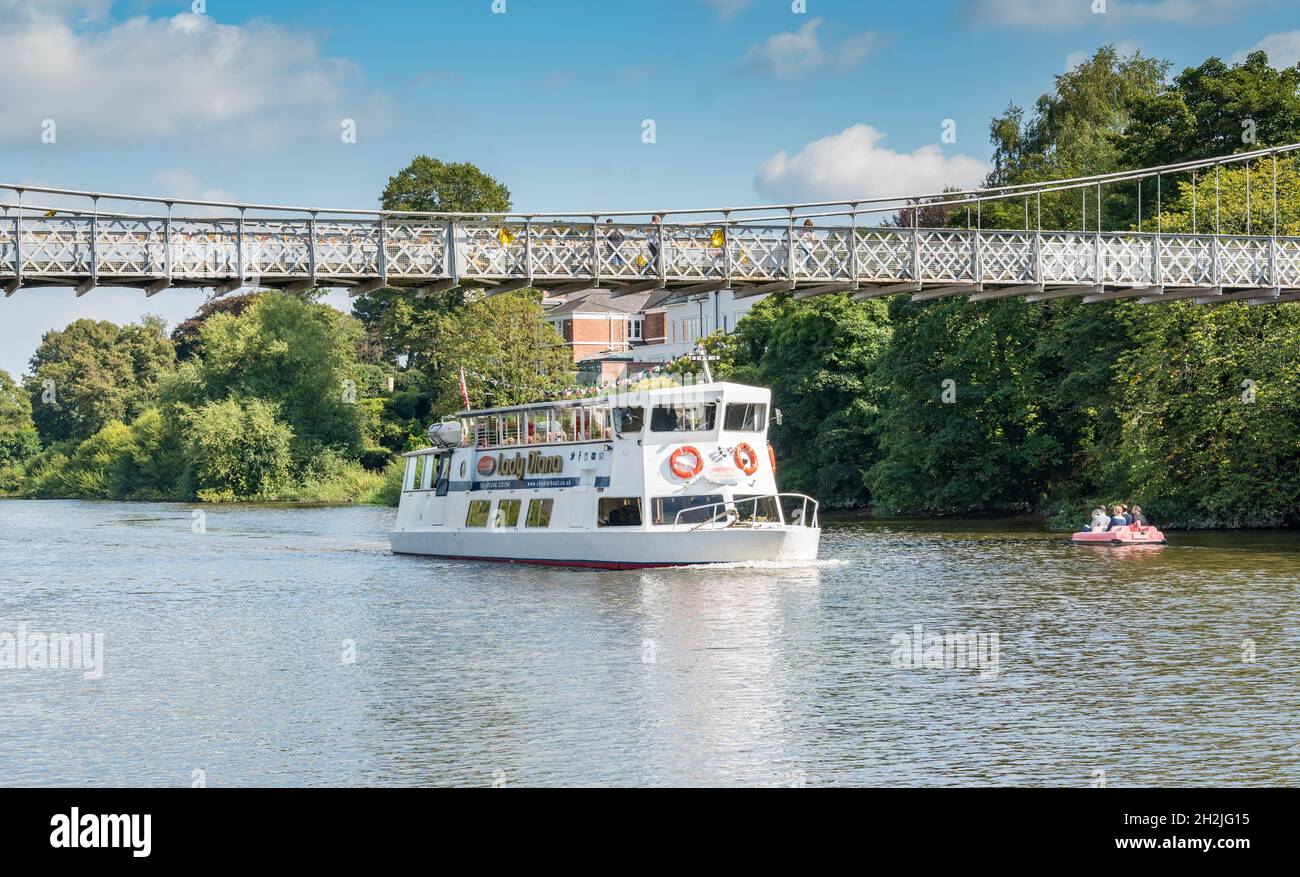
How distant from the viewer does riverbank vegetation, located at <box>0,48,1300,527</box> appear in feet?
191

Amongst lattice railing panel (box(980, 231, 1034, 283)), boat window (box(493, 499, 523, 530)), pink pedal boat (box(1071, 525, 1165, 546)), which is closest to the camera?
lattice railing panel (box(980, 231, 1034, 283))

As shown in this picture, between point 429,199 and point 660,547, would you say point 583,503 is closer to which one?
point 660,547

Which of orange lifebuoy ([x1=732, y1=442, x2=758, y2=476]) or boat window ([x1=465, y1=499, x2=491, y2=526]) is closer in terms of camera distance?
orange lifebuoy ([x1=732, y1=442, x2=758, y2=476])

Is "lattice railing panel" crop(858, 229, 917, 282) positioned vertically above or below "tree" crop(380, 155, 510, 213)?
below

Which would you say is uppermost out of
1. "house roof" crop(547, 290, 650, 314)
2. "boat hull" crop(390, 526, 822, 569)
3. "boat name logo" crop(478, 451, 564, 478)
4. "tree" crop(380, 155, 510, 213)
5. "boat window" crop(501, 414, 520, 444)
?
"tree" crop(380, 155, 510, 213)

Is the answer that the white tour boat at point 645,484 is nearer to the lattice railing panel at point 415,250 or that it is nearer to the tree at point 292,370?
the lattice railing panel at point 415,250

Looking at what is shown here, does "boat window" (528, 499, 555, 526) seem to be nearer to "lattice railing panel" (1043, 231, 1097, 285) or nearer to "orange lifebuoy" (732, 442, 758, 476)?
"orange lifebuoy" (732, 442, 758, 476)

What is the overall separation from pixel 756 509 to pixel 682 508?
2.10 meters

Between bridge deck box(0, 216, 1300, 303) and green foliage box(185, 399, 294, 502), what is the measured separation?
189 ft

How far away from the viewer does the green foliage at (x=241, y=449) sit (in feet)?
355
